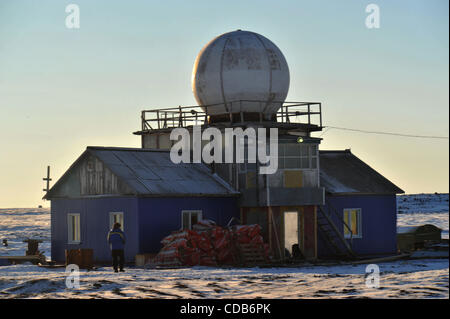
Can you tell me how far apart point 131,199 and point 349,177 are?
40.6ft

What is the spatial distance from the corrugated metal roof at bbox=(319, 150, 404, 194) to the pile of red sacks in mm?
7374

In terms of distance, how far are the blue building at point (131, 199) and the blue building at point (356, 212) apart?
4523 mm

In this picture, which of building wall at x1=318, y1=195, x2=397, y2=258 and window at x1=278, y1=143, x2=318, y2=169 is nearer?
window at x1=278, y1=143, x2=318, y2=169

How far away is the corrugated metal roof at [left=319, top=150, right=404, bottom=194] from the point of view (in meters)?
39.6

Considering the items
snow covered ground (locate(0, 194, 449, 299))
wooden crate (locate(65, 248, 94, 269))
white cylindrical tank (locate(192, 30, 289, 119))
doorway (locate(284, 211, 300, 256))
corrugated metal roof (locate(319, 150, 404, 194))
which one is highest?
white cylindrical tank (locate(192, 30, 289, 119))

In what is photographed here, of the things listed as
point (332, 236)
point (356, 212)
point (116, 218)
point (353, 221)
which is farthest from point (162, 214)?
point (356, 212)

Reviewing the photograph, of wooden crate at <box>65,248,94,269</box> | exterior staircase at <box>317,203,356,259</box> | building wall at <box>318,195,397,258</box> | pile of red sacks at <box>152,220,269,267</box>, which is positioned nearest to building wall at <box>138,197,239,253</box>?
pile of red sacks at <box>152,220,269,267</box>

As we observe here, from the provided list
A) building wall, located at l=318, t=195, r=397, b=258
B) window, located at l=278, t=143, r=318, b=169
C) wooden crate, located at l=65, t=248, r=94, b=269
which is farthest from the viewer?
building wall, located at l=318, t=195, r=397, b=258

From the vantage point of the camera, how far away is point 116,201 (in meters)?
33.4

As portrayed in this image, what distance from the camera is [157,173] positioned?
3484 cm

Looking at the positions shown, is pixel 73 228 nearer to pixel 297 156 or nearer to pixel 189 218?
pixel 189 218

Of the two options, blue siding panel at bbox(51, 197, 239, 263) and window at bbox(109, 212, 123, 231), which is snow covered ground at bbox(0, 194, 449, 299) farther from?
window at bbox(109, 212, 123, 231)
